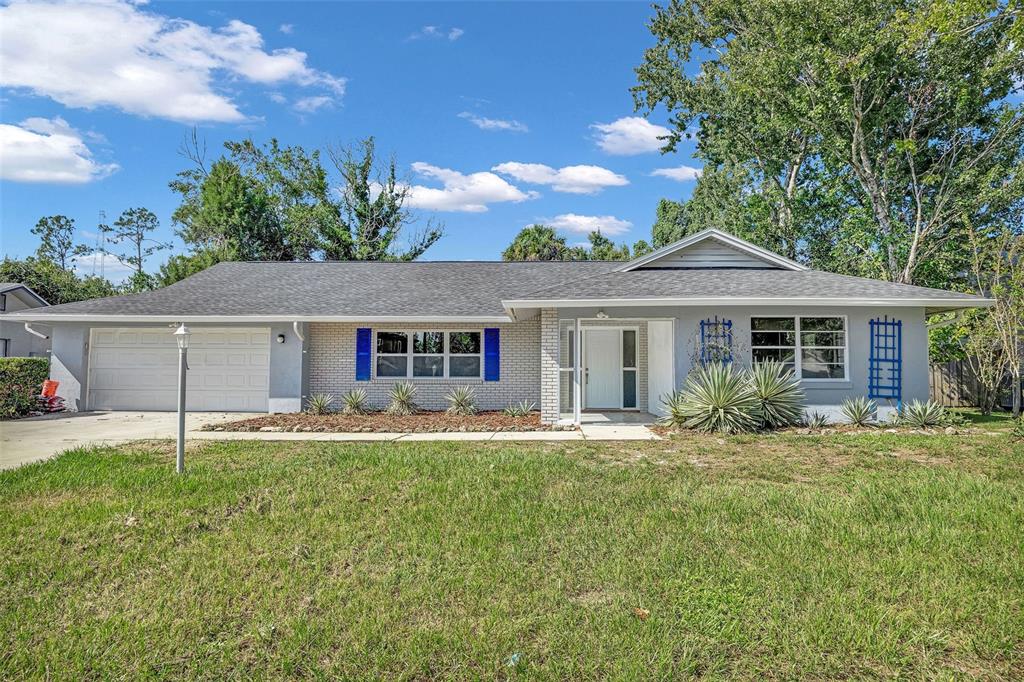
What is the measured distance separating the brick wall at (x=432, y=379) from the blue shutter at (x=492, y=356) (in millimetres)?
122

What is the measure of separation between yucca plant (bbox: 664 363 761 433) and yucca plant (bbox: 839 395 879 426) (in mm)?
2262

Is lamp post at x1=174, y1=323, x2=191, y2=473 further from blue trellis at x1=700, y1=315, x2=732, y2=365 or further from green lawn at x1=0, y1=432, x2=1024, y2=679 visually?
blue trellis at x1=700, y1=315, x2=732, y2=365

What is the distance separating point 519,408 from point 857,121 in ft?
51.4

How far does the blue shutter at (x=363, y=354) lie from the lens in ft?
50.3

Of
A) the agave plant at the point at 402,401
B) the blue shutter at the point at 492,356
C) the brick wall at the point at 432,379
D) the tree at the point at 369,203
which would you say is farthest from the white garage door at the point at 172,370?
→ the tree at the point at 369,203

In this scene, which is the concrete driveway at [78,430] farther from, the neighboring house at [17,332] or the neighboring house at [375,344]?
the neighboring house at [17,332]

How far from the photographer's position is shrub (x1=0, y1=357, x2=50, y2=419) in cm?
1348

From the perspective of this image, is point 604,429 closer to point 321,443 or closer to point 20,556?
point 321,443

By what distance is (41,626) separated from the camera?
147 inches

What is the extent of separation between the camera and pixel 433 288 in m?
17.4

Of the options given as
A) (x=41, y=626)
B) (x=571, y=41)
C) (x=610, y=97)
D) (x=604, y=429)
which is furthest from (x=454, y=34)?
(x=41, y=626)

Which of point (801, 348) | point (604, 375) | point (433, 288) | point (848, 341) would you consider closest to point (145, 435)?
point (433, 288)

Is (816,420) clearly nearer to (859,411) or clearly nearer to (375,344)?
(859,411)

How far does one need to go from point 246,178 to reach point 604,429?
104 feet
